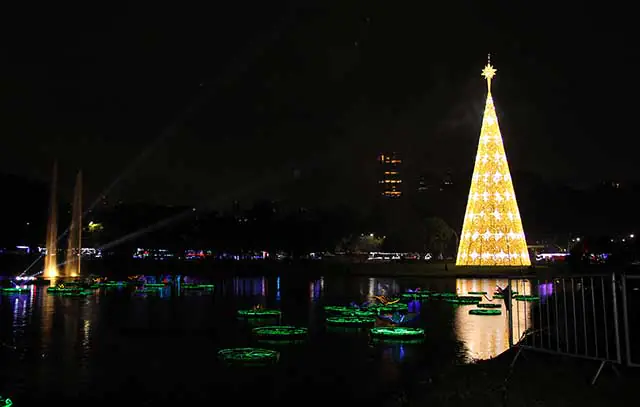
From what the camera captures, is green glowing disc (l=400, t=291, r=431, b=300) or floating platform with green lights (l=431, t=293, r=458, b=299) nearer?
floating platform with green lights (l=431, t=293, r=458, b=299)

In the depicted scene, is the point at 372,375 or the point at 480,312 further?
the point at 480,312

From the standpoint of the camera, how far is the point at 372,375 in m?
14.5

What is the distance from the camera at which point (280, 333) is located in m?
20.1

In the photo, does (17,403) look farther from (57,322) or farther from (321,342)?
(57,322)

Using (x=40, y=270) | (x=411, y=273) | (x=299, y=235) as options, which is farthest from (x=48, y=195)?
(x=411, y=273)

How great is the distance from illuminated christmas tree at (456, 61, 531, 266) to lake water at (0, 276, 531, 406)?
18454 millimetres

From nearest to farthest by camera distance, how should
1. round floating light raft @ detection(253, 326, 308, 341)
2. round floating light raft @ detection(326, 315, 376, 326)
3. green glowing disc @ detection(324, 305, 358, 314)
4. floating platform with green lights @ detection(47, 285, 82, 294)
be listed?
round floating light raft @ detection(253, 326, 308, 341) → round floating light raft @ detection(326, 315, 376, 326) → green glowing disc @ detection(324, 305, 358, 314) → floating platform with green lights @ detection(47, 285, 82, 294)

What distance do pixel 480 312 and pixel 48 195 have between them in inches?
2540

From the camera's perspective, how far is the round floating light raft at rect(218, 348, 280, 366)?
616 inches

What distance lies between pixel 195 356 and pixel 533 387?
9.61m

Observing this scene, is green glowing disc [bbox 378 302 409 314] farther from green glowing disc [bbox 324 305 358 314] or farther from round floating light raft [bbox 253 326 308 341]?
round floating light raft [bbox 253 326 308 341]

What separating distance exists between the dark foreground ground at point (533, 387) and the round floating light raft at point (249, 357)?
189 inches

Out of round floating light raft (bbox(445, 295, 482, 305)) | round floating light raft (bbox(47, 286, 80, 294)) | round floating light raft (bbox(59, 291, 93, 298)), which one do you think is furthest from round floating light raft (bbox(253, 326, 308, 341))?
round floating light raft (bbox(47, 286, 80, 294))

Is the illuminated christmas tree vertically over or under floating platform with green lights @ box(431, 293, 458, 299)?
over
